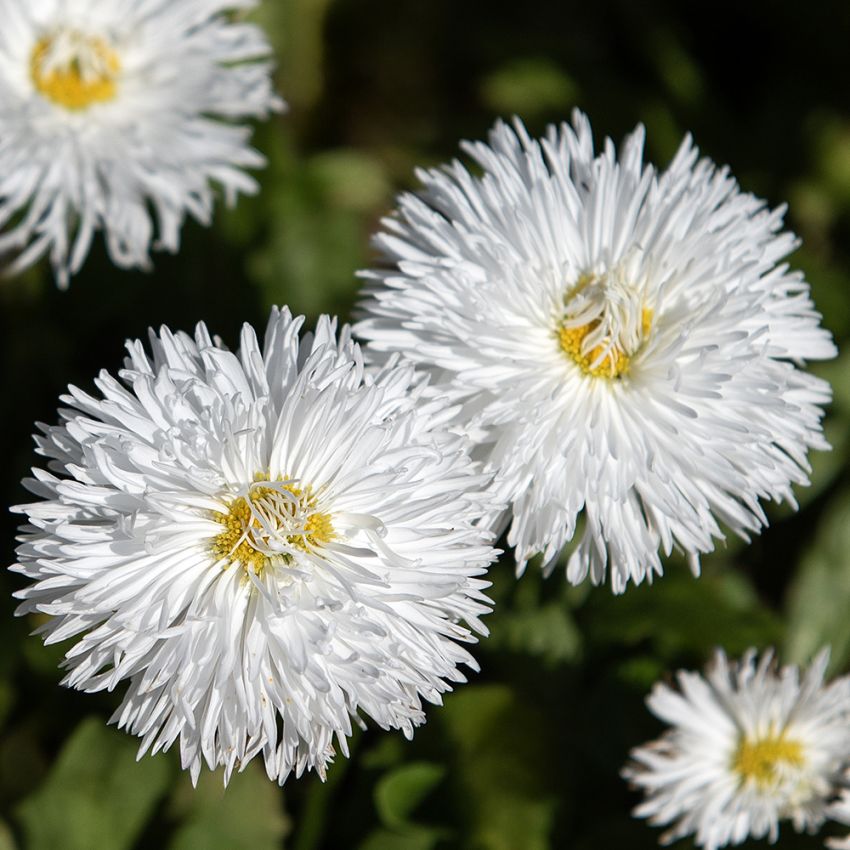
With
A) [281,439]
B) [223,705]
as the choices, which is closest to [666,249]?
[281,439]

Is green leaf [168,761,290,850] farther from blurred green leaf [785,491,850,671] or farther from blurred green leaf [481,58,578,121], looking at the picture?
blurred green leaf [481,58,578,121]

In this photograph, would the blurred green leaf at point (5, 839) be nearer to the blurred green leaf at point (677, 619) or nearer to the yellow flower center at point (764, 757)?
the blurred green leaf at point (677, 619)

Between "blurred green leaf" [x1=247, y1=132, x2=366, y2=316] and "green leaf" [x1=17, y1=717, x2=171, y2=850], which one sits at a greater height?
"blurred green leaf" [x1=247, y1=132, x2=366, y2=316]

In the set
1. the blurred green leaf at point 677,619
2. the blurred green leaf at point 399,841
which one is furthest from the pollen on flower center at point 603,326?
the blurred green leaf at point 399,841

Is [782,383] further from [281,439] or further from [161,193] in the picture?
[161,193]

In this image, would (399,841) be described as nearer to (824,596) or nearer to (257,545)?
(257,545)

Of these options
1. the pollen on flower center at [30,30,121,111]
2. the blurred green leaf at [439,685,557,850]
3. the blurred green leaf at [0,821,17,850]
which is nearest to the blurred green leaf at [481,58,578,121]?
the pollen on flower center at [30,30,121,111]
